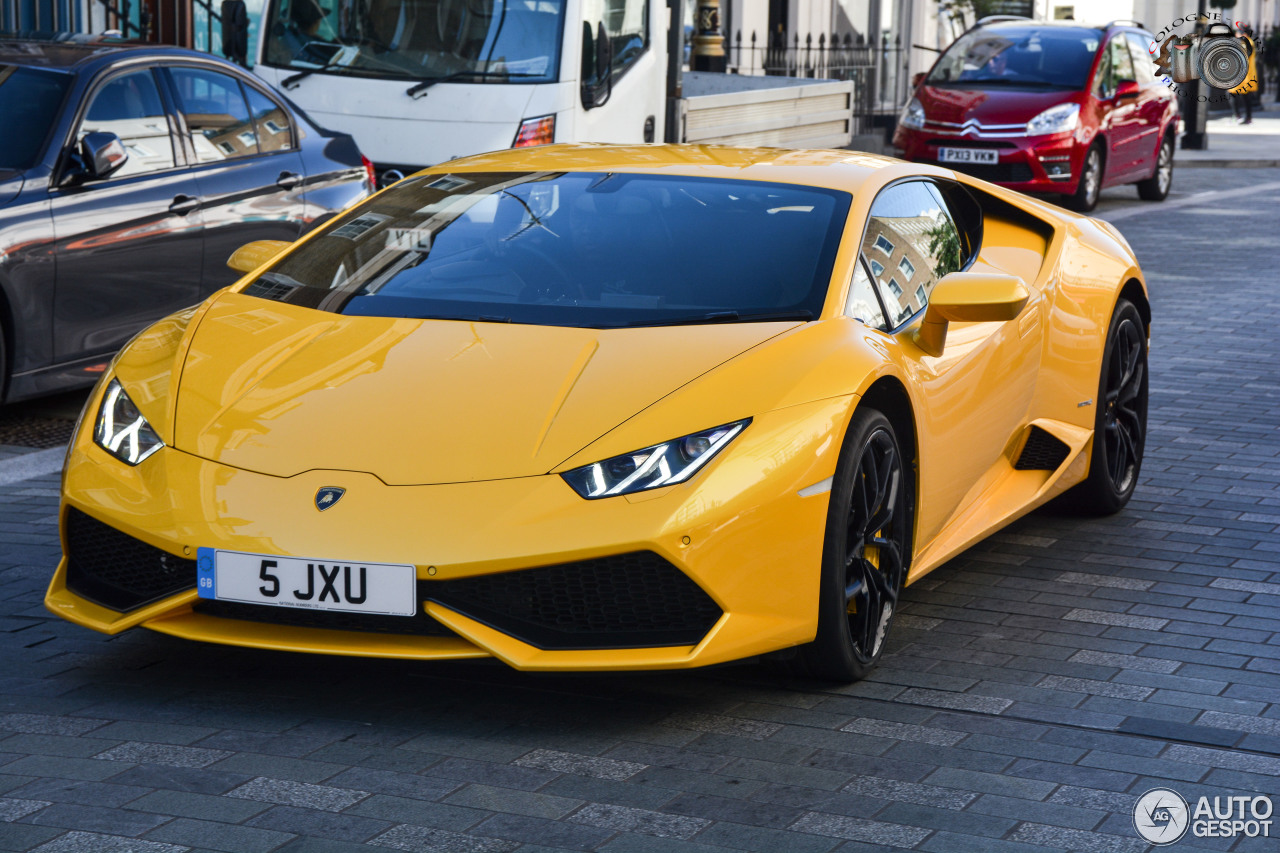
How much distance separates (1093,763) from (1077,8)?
148ft

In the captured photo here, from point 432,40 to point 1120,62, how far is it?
9116mm

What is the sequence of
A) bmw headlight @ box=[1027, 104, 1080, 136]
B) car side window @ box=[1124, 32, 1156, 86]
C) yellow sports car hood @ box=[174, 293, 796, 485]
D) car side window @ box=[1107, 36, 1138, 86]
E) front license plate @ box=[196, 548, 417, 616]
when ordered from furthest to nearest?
car side window @ box=[1124, 32, 1156, 86] < car side window @ box=[1107, 36, 1138, 86] < bmw headlight @ box=[1027, 104, 1080, 136] < yellow sports car hood @ box=[174, 293, 796, 485] < front license plate @ box=[196, 548, 417, 616]

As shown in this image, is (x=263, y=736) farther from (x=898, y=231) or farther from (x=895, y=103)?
(x=895, y=103)

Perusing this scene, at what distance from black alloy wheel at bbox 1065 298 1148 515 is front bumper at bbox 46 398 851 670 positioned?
2328 millimetres

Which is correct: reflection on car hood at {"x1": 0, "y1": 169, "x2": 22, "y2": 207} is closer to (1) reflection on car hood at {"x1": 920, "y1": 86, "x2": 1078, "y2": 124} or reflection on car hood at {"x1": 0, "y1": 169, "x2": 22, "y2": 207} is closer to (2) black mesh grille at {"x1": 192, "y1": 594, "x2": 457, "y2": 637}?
(2) black mesh grille at {"x1": 192, "y1": 594, "x2": 457, "y2": 637}

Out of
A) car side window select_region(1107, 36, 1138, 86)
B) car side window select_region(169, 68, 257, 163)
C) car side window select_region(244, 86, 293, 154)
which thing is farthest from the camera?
car side window select_region(1107, 36, 1138, 86)

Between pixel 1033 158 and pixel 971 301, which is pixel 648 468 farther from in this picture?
pixel 1033 158

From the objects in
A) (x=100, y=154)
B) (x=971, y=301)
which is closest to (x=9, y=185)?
(x=100, y=154)

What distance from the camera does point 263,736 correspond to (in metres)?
3.72

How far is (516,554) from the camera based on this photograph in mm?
3604

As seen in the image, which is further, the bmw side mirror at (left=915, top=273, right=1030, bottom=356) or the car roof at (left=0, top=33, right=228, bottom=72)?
the car roof at (left=0, top=33, right=228, bottom=72)

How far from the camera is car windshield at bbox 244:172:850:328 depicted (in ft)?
14.6

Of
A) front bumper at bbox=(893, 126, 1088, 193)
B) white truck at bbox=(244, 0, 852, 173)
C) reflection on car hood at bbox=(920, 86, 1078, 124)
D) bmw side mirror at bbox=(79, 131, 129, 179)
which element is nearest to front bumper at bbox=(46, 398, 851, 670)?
bmw side mirror at bbox=(79, 131, 129, 179)

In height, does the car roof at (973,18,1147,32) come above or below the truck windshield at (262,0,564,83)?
above
